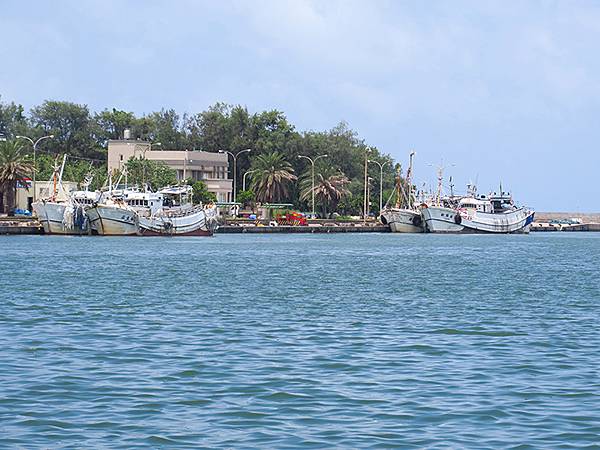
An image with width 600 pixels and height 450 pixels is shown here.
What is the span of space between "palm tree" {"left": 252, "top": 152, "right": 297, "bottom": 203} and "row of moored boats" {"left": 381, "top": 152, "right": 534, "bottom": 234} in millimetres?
16676

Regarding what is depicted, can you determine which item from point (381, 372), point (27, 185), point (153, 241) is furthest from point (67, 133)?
point (381, 372)

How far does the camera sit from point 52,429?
18.4m

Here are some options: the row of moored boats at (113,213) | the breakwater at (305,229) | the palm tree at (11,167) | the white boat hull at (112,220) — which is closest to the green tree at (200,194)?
the breakwater at (305,229)

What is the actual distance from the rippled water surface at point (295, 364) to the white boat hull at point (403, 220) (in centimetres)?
9751

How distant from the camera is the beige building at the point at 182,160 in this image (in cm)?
15838

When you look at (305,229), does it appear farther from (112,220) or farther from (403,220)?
(112,220)

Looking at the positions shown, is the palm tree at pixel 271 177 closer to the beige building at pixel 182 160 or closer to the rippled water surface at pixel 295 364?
the beige building at pixel 182 160

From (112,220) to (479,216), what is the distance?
5925cm

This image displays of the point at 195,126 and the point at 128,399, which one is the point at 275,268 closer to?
the point at 128,399

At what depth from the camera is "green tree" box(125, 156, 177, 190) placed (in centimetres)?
14450

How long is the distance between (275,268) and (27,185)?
73779mm

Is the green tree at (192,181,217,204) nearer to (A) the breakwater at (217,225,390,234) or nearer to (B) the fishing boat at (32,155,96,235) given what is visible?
(A) the breakwater at (217,225,390,234)

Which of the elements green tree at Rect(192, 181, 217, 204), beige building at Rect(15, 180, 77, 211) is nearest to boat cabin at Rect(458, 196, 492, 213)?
green tree at Rect(192, 181, 217, 204)

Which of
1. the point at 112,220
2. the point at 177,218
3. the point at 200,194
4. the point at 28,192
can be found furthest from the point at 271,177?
the point at 112,220
